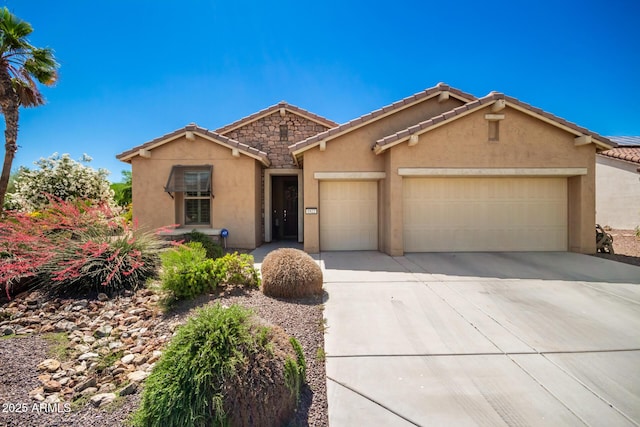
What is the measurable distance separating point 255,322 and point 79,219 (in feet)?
19.1

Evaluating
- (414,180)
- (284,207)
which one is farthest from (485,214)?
(284,207)

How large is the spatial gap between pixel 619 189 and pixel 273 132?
1831cm

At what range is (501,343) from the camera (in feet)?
12.0

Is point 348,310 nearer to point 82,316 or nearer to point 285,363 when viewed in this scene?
point 285,363

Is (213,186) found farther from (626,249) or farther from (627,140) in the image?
(627,140)

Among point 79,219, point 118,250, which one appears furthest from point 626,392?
point 79,219

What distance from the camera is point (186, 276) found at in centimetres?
482

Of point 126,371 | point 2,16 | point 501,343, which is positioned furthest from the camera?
point 2,16

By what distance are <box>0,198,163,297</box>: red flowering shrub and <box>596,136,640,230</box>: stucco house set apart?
20.6m

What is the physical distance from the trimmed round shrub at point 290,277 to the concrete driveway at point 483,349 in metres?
0.46

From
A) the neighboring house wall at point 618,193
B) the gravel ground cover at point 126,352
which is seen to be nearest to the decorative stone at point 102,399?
the gravel ground cover at point 126,352

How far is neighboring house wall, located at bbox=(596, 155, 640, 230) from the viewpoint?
47.6ft

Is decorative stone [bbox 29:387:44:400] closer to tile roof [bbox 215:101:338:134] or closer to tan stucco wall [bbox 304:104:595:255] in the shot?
tan stucco wall [bbox 304:104:595:255]

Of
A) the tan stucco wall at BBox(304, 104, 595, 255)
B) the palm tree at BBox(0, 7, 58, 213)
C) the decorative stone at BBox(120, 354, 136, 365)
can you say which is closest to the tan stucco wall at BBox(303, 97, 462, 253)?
the tan stucco wall at BBox(304, 104, 595, 255)
